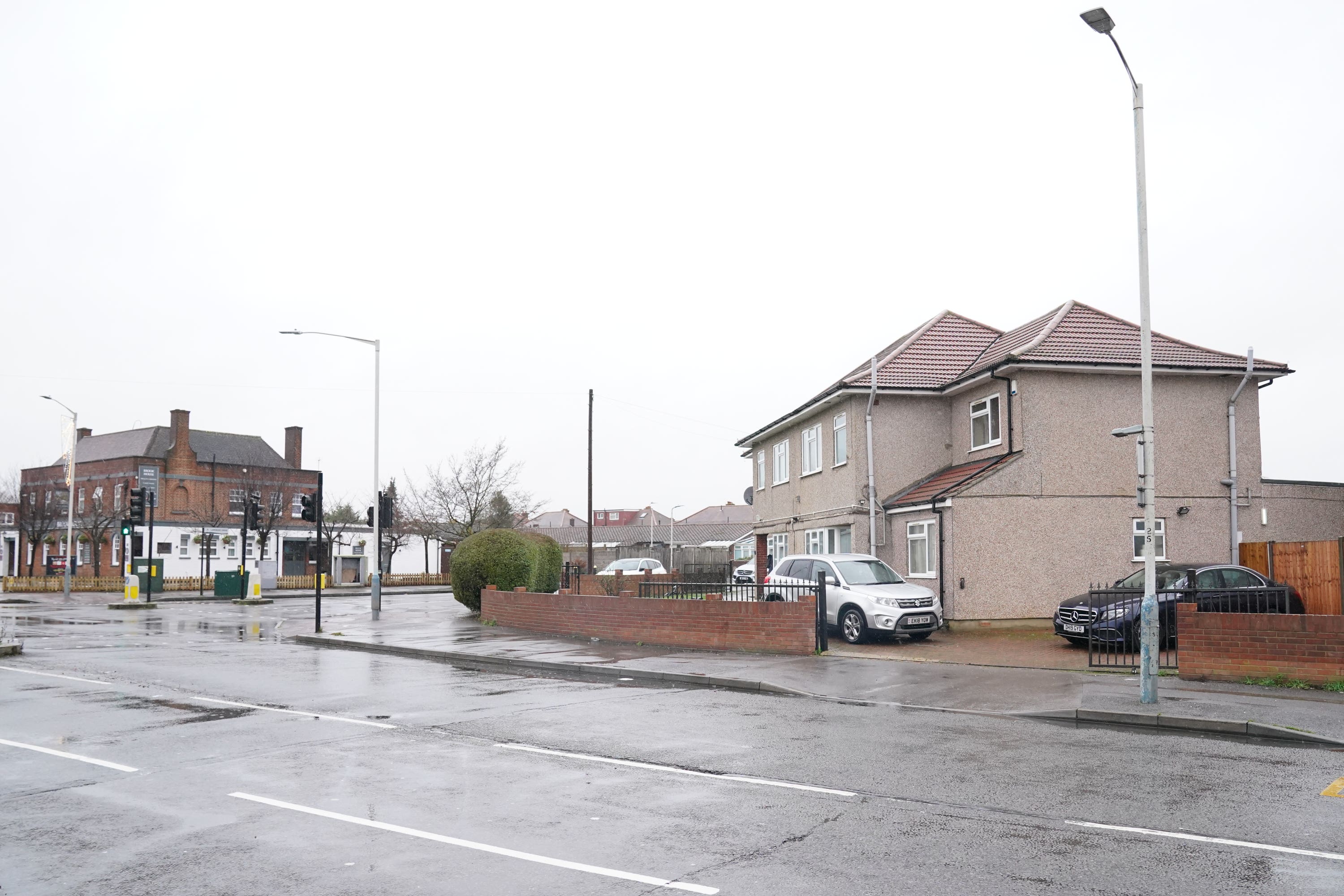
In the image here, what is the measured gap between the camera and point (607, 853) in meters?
6.14

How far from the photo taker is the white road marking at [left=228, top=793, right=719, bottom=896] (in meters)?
5.53

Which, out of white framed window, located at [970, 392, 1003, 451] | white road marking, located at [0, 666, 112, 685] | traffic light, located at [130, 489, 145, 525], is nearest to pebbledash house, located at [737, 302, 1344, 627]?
white framed window, located at [970, 392, 1003, 451]

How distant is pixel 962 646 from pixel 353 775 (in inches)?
535

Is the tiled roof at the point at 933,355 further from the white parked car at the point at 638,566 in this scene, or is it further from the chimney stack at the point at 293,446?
the chimney stack at the point at 293,446

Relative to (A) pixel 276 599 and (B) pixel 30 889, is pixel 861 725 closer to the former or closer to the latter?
(B) pixel 30 889

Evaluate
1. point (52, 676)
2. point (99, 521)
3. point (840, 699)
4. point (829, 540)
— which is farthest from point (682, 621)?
point (99, 521)

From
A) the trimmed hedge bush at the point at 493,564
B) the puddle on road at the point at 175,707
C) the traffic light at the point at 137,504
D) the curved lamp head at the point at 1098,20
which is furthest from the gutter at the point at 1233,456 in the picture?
the traffic light at the point at 137,504

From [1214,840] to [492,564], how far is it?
75.7 feet

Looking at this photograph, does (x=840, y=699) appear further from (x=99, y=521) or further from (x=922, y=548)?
(x=99, y=521)

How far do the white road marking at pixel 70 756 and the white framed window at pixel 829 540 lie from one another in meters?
19.8

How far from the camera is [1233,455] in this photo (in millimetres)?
23188

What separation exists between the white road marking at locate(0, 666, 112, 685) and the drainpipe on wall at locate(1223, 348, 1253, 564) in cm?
2183

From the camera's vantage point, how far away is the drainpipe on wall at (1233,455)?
22922 millimetres

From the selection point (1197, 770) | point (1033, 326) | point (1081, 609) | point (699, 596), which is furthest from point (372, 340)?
point (1197, 770)
